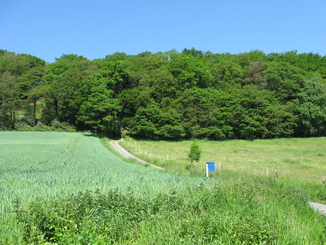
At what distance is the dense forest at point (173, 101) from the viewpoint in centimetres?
6288

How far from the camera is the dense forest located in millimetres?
62881

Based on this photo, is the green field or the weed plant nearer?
the weed plant

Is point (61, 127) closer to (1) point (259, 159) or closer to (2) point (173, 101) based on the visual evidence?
(2) point (173, 101)

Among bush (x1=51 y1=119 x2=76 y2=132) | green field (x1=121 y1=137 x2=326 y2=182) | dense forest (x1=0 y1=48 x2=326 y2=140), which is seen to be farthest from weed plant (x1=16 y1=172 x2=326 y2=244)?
bush (x1=51 y1=119 x2=76 y2=132)

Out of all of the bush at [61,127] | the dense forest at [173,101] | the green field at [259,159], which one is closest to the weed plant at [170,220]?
the green field at [259,159]

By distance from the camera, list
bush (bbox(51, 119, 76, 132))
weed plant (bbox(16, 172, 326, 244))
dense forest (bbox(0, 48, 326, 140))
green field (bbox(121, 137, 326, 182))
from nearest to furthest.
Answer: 1. weed plant (bbox(16, 172, 326, 244))
2. green field (bbox(121, 137, 326, 182))
3. dense forest (bbox(0, 48, 326, 140))
4. bush (bbox(51, 119, 76, 132))

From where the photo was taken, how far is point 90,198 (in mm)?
7430

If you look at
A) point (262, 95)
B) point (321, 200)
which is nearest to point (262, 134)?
point (262, 95)

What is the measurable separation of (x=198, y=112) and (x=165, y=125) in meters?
9.72

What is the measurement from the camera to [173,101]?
66.9 metres

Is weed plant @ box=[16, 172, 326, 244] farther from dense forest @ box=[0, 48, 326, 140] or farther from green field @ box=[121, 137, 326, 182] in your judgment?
dense forest @ box=[0, 48, 326, 140]

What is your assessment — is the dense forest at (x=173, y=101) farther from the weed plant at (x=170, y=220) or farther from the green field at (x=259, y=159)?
the weed plant at (x=170, y=220)

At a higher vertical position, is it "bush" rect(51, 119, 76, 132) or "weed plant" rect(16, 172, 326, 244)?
"bush" rect(51, 119, 76, 132)

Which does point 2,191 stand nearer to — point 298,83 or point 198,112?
point 198,112
